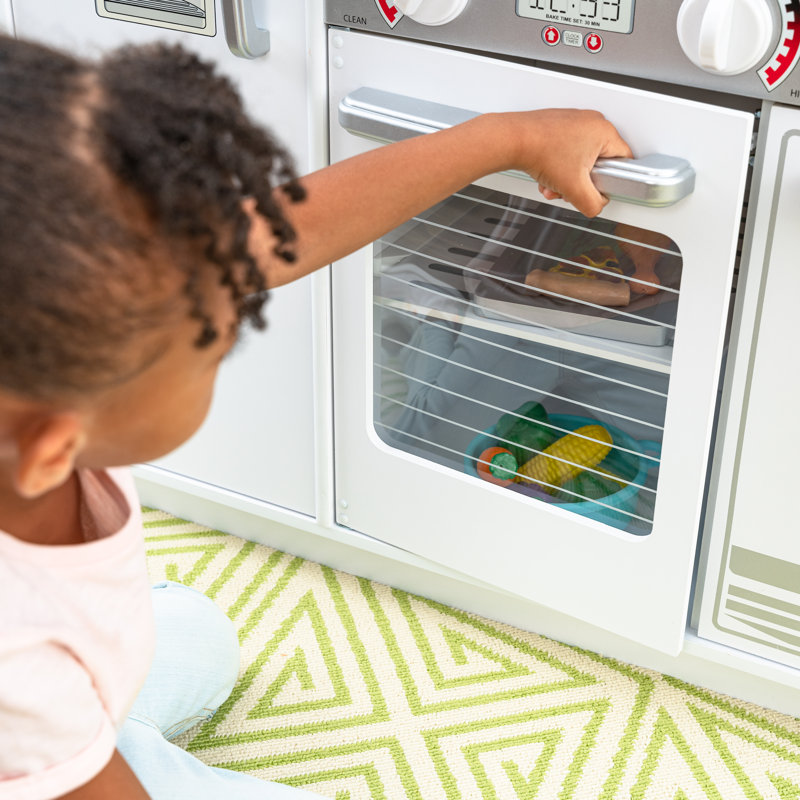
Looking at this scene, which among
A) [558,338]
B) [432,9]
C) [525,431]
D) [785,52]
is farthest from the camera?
[525,431]

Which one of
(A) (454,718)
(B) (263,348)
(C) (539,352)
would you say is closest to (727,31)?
(C) (539,352)

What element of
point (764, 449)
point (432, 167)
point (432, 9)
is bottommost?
point (764, 449)

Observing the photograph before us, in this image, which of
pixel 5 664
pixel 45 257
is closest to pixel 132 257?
pixel 45 257

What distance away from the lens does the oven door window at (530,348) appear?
917mm

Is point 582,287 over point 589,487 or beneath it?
over

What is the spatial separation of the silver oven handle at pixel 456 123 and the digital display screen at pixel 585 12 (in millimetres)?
96

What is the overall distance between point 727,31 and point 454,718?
720 millimetres

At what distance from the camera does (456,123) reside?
0.86m

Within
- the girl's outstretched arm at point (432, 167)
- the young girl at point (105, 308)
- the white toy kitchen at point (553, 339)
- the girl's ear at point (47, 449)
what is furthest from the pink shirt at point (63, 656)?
the white toy kitchen at point (553, 339)

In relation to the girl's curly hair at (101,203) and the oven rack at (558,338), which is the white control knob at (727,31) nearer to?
the oven rack at (558,338)

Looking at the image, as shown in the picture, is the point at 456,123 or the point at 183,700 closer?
the point at 456,123

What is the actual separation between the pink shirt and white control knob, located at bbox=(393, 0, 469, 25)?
18.3 inches

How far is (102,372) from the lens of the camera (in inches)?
18.9

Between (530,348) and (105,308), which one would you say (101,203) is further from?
(530,348)
